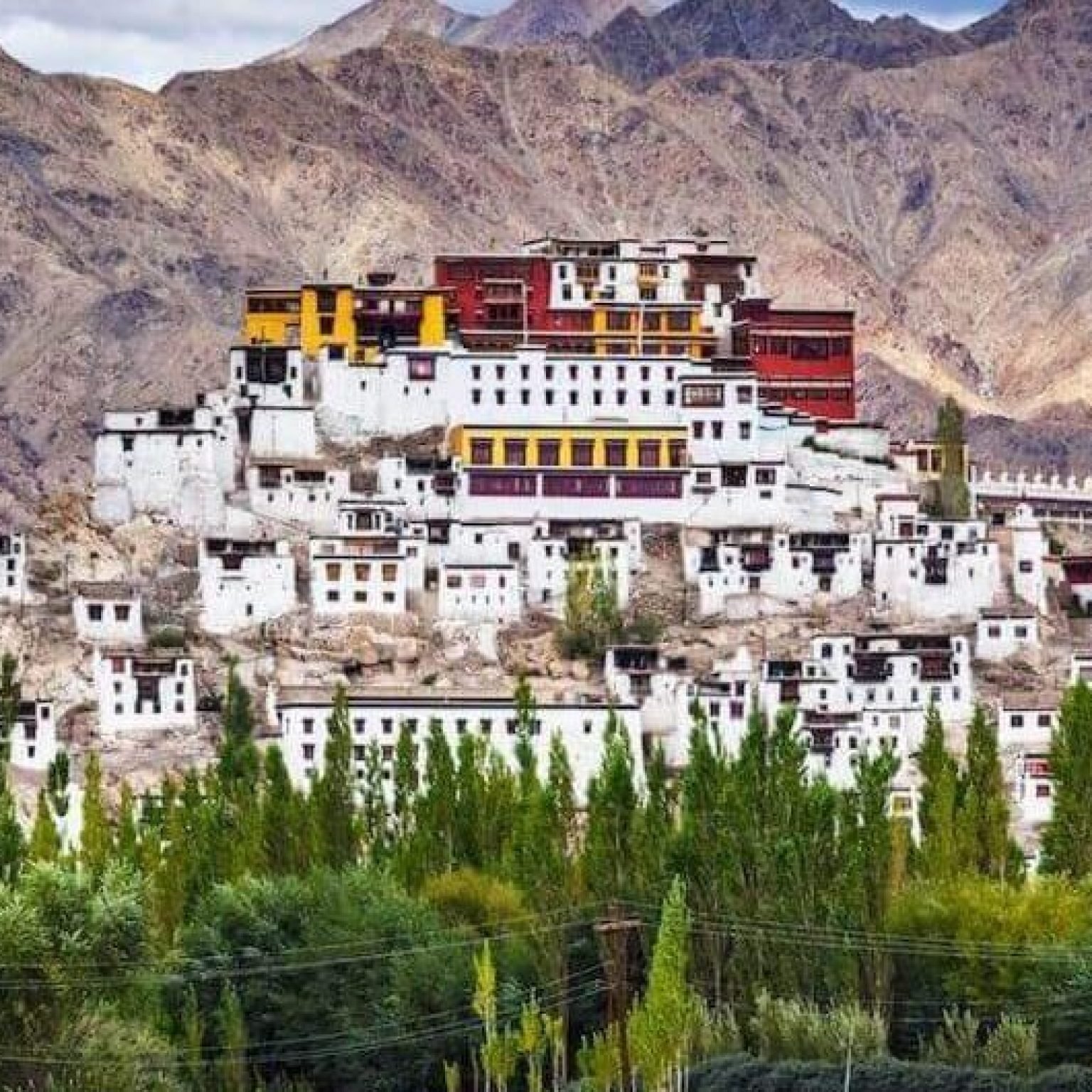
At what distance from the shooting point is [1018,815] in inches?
2985

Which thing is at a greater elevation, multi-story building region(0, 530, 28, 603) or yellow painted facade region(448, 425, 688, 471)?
yellow painted facade region(448, 425, 688, 471)

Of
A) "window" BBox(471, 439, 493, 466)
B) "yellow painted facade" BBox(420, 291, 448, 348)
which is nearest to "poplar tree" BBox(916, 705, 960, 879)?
"window" BBox(471, 439, 493, 466)

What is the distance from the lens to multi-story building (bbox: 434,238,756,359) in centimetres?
8919

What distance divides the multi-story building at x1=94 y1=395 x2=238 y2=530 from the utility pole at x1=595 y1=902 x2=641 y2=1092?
94.5ft

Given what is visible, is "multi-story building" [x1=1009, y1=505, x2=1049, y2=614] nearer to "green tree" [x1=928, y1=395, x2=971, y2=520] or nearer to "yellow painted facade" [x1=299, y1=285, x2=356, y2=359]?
"green tree" [x1=928, y1=395, x2=971, y2=520]

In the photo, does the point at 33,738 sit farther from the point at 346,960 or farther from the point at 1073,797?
the point at 1073,797

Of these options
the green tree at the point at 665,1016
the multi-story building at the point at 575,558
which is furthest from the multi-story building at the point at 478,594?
the green tree at the point at 665,1016

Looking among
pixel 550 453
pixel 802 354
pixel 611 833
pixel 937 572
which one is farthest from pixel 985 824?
pixel 802 354

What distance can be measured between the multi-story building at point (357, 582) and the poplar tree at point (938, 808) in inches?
634

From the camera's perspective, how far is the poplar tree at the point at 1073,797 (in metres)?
62.6

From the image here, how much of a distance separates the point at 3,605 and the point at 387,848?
2005 cm

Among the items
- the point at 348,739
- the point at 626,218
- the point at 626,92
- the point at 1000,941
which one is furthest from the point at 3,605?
the point at 626,92

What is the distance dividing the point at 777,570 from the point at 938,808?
20485mm

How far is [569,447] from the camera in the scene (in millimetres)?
84938
